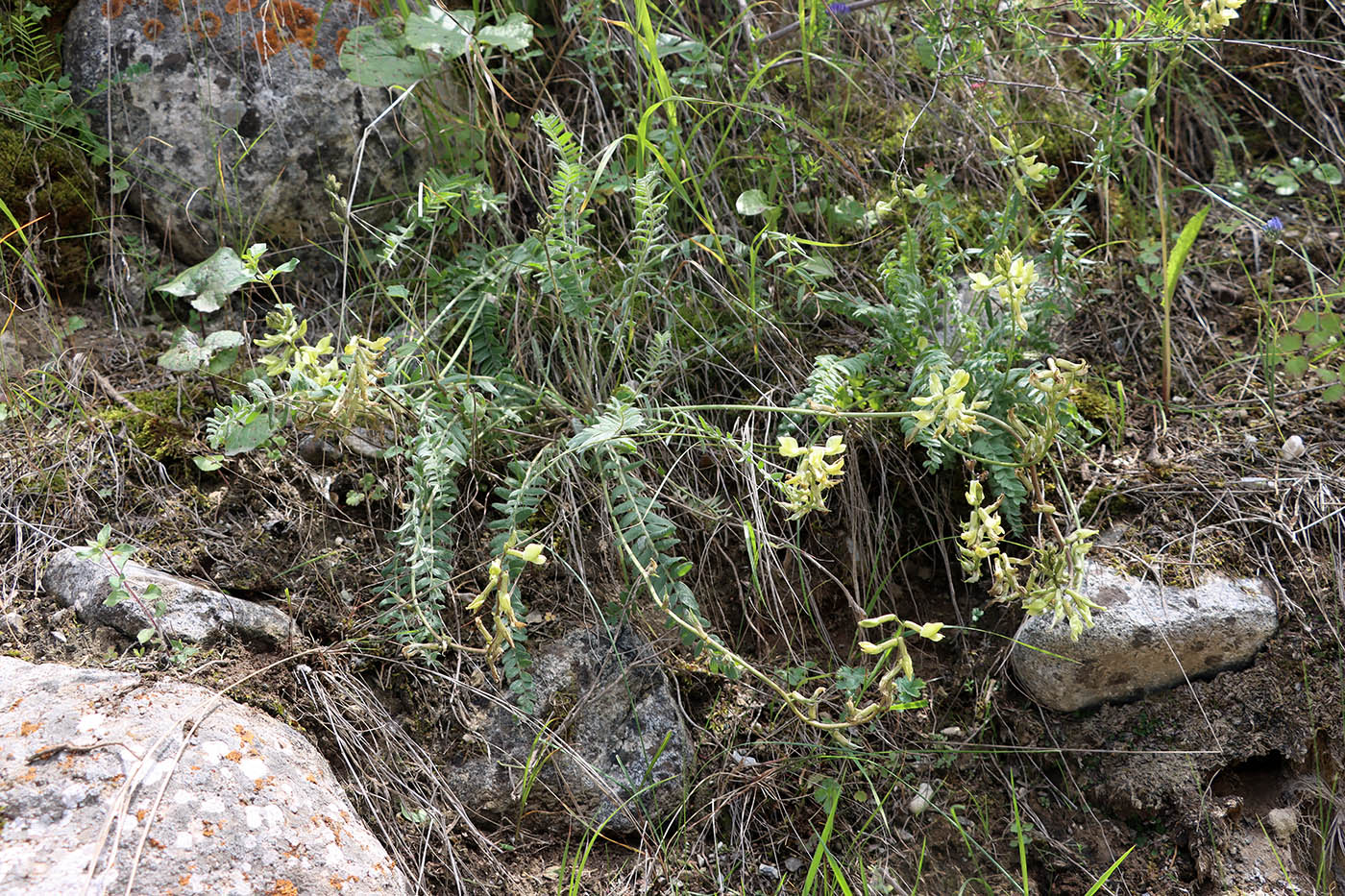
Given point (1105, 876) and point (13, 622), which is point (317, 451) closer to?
point (13, 622)

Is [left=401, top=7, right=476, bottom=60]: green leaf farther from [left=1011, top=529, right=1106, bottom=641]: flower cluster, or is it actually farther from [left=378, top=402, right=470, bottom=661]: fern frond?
[left=1011, top=529, right=1106, bottom=641]: flower cluster

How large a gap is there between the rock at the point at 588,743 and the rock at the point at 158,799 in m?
0.35

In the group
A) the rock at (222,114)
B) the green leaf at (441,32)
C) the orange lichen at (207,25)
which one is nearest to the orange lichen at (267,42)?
the rock at (222,114)

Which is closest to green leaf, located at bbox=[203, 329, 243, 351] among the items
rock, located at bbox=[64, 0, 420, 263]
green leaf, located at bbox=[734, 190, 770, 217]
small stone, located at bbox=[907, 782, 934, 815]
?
rock, located at bbox=[64, 0, 420, 263]

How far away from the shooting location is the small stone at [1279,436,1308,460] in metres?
2.37

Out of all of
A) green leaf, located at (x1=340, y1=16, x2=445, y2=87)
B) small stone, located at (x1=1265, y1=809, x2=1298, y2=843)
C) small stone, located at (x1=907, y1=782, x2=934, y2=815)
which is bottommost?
small stone, located at (x1=1265, y1=809, x2=1298, y2=843)

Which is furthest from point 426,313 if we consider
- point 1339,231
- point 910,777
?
point 1339,231

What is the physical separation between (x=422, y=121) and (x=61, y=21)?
101 centimetres

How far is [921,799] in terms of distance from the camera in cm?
212

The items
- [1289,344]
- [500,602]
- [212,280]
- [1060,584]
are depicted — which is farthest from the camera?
[1289,344]

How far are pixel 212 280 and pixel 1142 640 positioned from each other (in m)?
2.22

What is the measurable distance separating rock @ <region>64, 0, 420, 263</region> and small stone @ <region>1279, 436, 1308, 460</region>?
2.36 metres

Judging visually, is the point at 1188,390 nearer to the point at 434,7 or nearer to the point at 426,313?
the point at 426,313

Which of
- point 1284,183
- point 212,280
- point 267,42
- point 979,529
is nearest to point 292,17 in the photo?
point 267,42
